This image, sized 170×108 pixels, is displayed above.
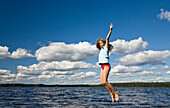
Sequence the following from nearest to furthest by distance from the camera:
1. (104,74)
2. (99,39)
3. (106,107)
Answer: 1. (104,74)
2. (99,39)
3. (106,107)

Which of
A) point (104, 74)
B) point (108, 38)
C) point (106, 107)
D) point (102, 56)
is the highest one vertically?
point (108, 38)

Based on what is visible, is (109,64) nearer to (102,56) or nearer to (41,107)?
(102,56)

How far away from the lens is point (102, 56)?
35.0 feet

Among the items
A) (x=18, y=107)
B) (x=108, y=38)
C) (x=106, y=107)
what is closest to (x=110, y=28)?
(x=108, y=38)

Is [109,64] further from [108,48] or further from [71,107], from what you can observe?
[71,107]

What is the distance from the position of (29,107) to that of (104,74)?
42.8ft

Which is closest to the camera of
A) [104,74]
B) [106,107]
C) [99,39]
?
[104,74]

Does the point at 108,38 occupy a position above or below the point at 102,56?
above

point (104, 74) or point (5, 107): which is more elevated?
point (104, 74)

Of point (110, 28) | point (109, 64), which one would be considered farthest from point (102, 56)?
point (110, 28)

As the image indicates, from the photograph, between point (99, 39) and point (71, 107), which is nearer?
point (99, 39)

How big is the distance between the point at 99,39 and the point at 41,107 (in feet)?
42.2

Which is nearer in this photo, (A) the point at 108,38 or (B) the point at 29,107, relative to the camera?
(A) the point at 108,38

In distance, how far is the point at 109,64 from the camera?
35.2ft
